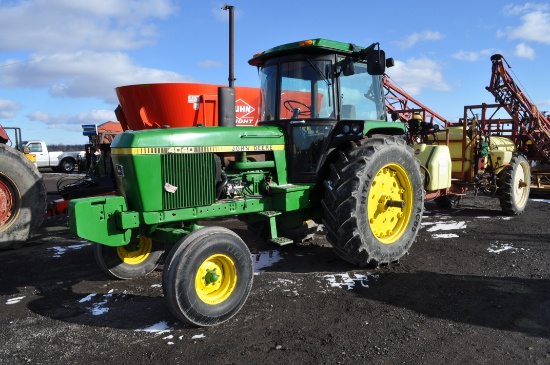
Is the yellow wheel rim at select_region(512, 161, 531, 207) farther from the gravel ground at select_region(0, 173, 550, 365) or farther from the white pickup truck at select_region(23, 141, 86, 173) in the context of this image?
the white pickup truck at select_region(23, 141, 86, 173)

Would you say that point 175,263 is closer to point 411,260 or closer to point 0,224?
point 411,260

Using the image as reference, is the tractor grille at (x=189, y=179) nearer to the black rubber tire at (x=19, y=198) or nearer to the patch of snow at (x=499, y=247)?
the black rubber tire at (x=19, y=198)

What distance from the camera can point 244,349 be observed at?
3275 millimetres

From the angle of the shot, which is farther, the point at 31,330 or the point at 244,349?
the point at 31,330

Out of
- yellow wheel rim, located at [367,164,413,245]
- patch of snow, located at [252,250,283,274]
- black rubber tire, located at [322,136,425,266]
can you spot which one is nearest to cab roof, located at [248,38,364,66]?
black rubber tire, located at [322,136,425,266]

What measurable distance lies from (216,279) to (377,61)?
2.74 metres

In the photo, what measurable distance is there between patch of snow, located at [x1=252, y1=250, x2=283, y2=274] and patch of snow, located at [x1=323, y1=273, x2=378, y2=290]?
80 cm

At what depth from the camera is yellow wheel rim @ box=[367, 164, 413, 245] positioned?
17.2 feet

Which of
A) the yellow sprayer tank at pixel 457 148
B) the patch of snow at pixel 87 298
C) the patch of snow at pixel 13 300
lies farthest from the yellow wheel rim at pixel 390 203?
the patch of snow at pixel 13 300

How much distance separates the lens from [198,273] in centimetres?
373

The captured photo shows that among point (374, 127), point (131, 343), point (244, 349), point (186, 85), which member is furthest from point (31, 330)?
point (186, 85)

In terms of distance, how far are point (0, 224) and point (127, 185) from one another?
3.36 m

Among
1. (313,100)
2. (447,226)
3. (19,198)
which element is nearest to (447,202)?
(447,226)

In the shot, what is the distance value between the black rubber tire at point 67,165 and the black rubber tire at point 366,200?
21227mm
